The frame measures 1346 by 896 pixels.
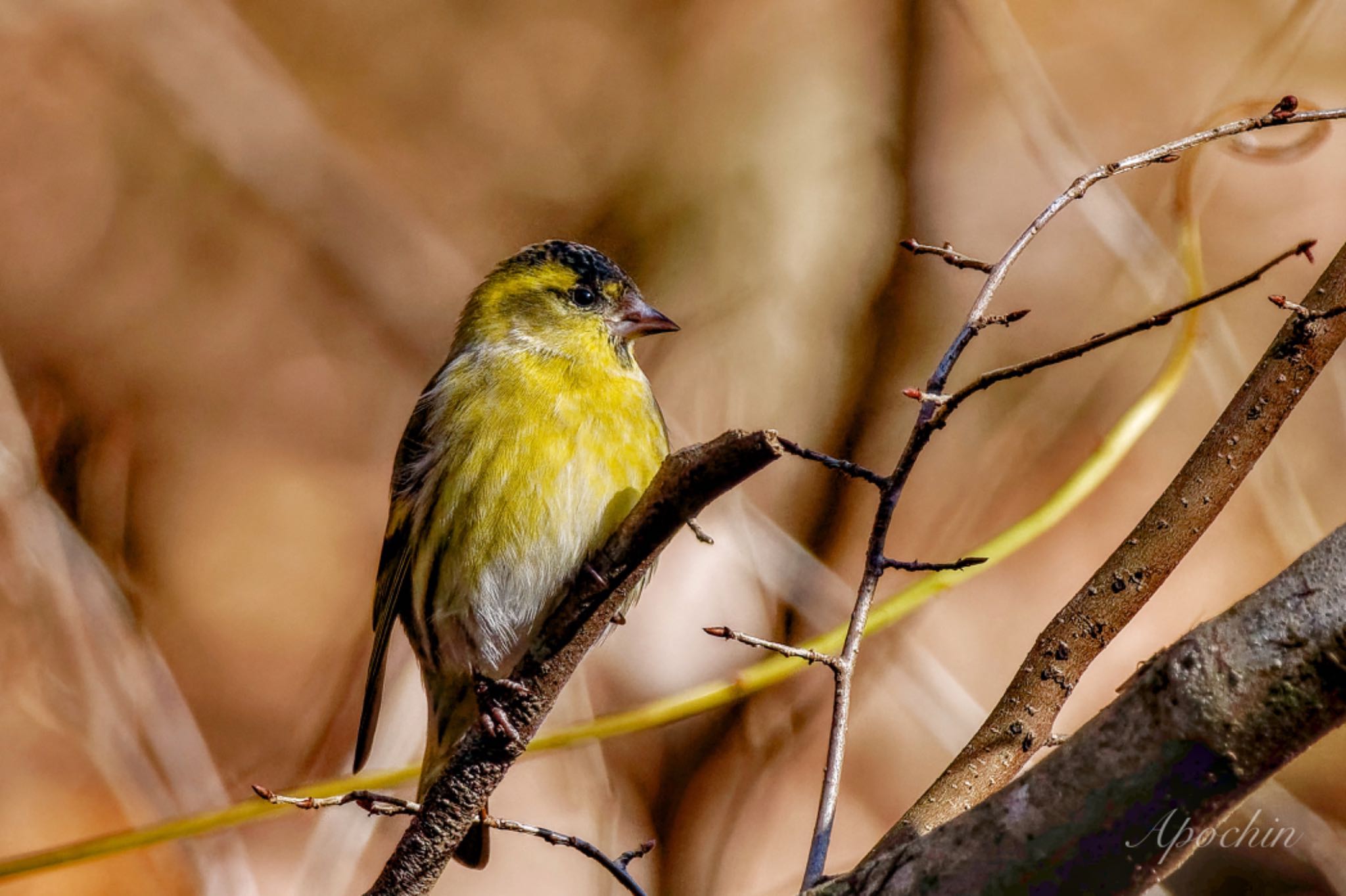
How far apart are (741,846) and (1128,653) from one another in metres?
1.37

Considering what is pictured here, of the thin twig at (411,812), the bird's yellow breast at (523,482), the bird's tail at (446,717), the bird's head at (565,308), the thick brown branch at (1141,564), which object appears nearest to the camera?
the thick brown branch at (1141,564)

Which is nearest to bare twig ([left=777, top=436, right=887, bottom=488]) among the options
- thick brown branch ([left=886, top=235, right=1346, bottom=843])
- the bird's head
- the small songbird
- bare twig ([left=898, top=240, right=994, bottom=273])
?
bare twig ([left=898, top=240, right=994, bottom=273])

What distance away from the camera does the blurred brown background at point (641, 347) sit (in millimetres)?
3736

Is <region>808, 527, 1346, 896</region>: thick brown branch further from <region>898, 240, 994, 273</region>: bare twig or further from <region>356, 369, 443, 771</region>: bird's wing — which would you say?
<region>356, 369, 443, 771</region>: bird's wing

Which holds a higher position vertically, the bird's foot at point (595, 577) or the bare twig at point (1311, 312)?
the bird's foot at point (595, 577)

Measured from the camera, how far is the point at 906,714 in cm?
387

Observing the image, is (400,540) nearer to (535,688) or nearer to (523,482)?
(523,482)

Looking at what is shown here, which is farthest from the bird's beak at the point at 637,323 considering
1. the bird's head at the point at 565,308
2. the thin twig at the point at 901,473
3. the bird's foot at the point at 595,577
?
the thin twig at the point at 901,473

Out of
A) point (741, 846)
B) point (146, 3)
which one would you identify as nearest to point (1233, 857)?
point (741, 846)

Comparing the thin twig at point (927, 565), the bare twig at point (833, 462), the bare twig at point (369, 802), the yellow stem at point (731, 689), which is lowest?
the thin twig at point (927, 565)

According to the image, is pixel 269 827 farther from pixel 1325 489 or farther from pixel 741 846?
pixel 1325 489

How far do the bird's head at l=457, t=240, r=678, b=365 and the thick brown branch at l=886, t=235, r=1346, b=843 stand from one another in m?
1.19

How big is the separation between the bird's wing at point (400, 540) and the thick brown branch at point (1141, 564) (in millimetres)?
1257

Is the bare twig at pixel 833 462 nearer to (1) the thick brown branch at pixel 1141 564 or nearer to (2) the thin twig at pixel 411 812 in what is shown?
(1) the thick brown branch at pixel 1141 564
